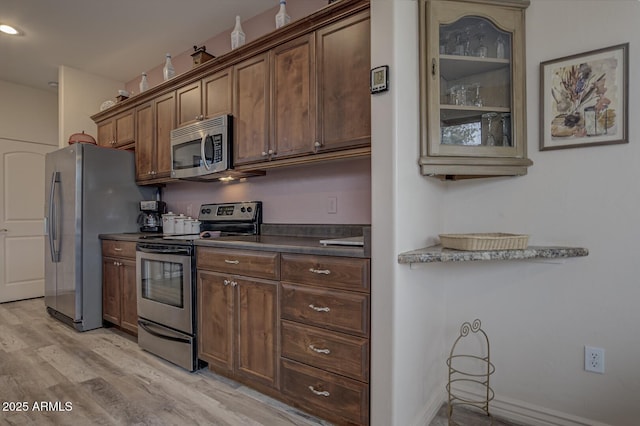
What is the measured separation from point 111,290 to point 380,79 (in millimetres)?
3128

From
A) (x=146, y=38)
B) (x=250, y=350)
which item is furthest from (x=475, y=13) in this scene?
(x=146, y=38)

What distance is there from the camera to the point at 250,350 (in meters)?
2.07

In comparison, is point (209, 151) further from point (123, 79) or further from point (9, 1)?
point (123, 79)

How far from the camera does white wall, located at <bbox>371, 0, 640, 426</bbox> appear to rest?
1555mm

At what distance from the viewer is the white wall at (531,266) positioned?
1555mm

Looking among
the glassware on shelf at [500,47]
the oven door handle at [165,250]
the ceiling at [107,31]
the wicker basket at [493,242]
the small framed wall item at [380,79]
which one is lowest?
the oven door handle at [165,250]

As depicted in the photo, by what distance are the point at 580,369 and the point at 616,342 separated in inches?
8.4

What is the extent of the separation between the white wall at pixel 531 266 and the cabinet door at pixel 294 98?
2.11ft

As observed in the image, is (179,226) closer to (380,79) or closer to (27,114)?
(380,79)

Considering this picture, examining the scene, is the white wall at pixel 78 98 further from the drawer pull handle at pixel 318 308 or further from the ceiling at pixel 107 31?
the drawer pull handle at pixel 318 308

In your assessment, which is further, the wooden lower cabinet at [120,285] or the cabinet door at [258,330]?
the wooden lower cabinet at [120,285]

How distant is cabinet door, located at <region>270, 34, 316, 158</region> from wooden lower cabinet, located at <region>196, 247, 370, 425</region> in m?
0.75

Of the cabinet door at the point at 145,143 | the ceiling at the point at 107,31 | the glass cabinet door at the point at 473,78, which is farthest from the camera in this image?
the cabinet door at the point at 145,143

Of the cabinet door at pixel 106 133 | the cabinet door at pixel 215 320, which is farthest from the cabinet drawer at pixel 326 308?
the cabinet door at pixel 106 133
